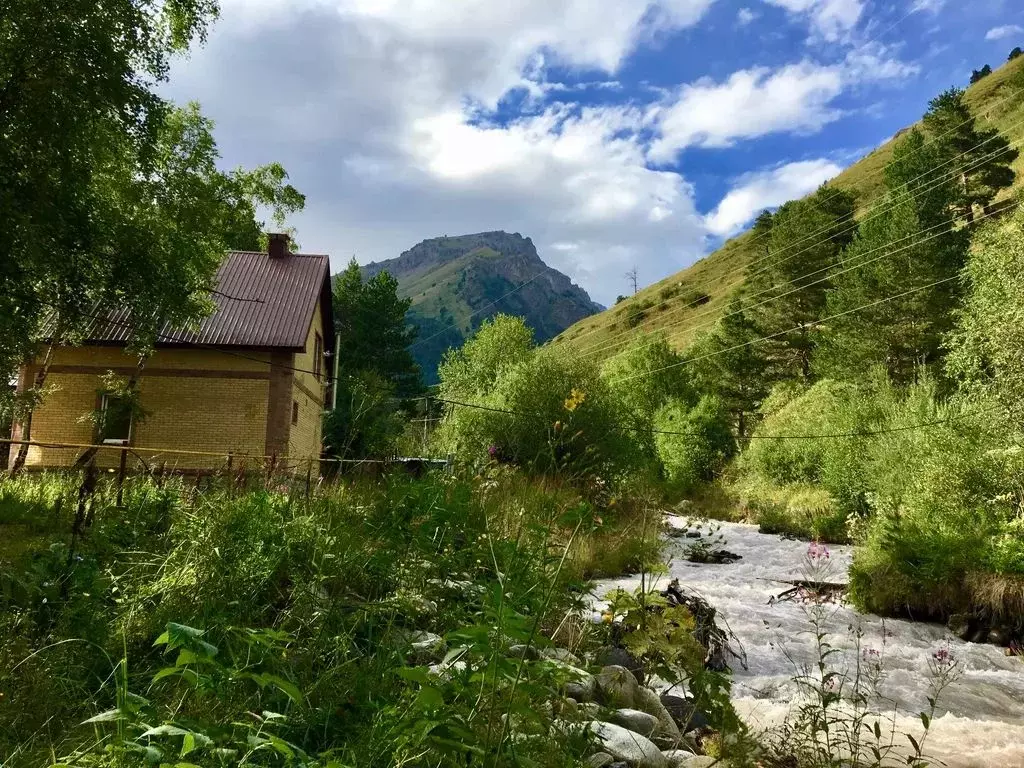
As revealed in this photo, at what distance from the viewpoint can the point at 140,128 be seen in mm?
10859

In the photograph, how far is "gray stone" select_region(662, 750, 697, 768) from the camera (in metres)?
3.44

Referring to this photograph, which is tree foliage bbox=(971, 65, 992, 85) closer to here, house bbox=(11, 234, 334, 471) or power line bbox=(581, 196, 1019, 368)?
power line bbox=(581, 196, 1019, 368)

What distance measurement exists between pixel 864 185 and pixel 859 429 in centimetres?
8194

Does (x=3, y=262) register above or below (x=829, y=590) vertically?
above

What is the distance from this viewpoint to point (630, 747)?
329 centimetres

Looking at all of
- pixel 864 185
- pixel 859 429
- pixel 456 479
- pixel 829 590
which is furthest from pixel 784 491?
pixel 864 185

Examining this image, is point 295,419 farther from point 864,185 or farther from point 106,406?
point 864,185

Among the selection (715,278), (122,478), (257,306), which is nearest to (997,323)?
(122,478)

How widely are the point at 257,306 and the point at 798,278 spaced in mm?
41871

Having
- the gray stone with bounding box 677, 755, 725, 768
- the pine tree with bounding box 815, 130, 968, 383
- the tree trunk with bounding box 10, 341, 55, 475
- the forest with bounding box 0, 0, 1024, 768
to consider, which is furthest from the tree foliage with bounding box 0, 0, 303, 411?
the pine tree with bounding box 815, 130, 968, 383

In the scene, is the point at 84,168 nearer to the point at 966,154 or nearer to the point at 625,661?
the point at 625,661

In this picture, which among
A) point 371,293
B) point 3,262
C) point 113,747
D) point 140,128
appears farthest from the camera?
point 371,293

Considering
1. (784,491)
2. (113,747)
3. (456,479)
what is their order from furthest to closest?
(784,491)
(456,479)
(113,747)

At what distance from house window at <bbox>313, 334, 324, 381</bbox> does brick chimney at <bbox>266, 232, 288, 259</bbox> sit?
326 cm
